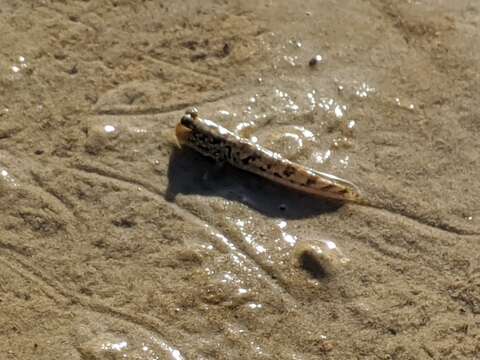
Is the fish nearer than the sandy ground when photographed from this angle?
No

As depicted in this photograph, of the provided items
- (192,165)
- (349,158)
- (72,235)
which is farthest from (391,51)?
(72,235)

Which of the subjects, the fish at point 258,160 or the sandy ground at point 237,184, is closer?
the sandy ground at point 237,184

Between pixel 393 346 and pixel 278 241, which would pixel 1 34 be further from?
pixel 393 346

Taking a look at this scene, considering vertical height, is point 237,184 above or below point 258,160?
below
